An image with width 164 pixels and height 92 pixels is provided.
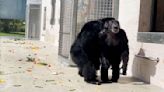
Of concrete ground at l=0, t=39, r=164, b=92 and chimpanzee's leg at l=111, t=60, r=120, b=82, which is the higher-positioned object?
chimpanzee's leg at l=111, t=60, r=120, b=82

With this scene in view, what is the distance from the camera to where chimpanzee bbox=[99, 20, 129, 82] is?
26.7 ft

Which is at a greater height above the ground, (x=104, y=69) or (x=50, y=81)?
(x=104, y=69)

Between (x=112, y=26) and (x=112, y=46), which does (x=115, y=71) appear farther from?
(x=112, y=26)

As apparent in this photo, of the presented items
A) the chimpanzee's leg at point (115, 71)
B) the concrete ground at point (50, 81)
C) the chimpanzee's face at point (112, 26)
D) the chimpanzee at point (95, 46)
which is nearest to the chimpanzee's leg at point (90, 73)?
the chimpanzee at point (95, 46)

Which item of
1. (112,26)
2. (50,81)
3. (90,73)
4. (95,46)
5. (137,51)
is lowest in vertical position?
(50,81)

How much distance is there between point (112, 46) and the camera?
321 inches

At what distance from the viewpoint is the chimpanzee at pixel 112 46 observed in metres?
8.12

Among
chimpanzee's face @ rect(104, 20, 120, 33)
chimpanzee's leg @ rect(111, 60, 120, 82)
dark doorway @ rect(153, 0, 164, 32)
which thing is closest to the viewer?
chimpanzee's face @ rect(104, 20, 120, 33)

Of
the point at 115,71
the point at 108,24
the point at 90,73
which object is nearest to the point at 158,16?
the point at 108,24

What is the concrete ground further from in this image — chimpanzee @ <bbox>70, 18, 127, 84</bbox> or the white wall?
chimpanzee @ <bbox>70, 18, 127, 84</bbox>

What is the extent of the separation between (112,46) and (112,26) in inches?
14.3

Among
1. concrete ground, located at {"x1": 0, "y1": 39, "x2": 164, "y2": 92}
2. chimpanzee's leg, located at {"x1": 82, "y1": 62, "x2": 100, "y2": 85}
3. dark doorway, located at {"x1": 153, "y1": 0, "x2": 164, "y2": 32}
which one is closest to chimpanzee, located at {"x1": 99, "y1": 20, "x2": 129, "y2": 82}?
chimpanzee's leg, located at {"x1": 82, "y1": 62, "x2": 100, "y2": 85}

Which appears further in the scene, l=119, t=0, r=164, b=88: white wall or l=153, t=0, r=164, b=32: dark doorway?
l=153, t=0, r=164, b=32: dark doorway

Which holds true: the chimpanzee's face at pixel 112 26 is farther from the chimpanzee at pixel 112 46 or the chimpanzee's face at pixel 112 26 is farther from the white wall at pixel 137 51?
the white wall at pixel 137 51
